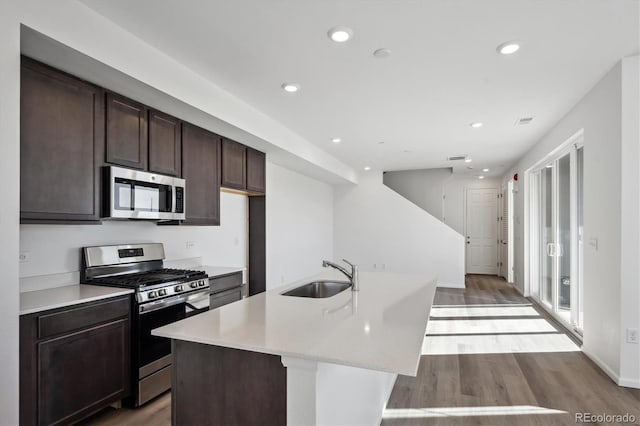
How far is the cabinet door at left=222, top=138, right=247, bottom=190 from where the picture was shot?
→ 12.8 feet

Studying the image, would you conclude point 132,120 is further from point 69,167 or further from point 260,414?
point 260,414

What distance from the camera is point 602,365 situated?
308 centimetres

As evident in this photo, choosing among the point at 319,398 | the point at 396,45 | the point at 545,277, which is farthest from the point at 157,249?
the point at 545,277

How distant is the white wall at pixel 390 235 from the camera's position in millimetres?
7570

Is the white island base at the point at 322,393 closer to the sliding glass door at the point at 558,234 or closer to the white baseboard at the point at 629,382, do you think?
the white baseboard at the point at 629,382

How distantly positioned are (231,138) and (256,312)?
2563 mm

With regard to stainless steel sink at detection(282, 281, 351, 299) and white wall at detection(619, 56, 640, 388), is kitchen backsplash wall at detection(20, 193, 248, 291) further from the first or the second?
white wall at detection(619, 56, 640, 388)

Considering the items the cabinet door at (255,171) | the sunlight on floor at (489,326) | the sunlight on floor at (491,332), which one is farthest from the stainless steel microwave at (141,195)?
the sunlight on floor at (489,326)

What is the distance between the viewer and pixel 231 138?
393 cm

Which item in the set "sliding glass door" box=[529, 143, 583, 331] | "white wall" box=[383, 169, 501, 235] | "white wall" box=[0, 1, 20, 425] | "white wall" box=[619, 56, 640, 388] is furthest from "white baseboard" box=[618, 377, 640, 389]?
"white wall" box=[383, 169, 501, 235]

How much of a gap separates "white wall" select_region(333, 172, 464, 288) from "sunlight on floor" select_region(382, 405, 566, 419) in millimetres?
5123

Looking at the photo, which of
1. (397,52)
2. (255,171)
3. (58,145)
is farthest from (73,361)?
(397,52)

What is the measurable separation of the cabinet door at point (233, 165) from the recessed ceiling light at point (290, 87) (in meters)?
1.02

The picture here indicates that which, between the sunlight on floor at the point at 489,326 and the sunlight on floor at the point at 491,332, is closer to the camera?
the sunlight on floor at the point at 491,332
